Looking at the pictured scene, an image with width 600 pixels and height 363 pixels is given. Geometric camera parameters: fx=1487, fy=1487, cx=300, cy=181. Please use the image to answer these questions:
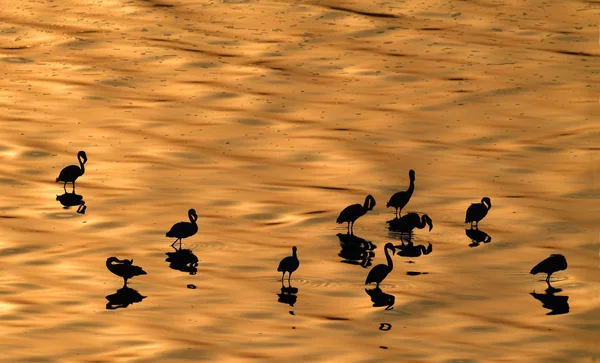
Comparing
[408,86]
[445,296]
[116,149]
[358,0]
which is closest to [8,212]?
[116,149]

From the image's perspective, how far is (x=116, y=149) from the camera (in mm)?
41094

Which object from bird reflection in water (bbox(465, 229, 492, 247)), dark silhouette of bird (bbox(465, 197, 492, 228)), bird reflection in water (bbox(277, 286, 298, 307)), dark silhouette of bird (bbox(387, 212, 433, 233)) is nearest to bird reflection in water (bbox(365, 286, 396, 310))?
bird reflection in water (bbox(277, 286, 298, 307))

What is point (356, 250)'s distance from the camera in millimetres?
32781

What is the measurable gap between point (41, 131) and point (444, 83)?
13.1m

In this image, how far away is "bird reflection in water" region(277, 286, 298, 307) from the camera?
2919 centimetres

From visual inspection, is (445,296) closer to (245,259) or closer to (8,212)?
(245,259)

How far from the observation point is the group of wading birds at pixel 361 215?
29859 millimetres

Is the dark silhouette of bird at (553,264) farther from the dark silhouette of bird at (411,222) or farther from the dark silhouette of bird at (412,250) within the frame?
the dark silhouette of bird at (411,222)

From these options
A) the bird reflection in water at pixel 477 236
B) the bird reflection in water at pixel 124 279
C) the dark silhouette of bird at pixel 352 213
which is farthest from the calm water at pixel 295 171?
the dark silhouette of bird at pixel 352 213

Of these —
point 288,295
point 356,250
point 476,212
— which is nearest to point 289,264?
point 288,295

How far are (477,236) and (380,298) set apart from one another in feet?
16.7

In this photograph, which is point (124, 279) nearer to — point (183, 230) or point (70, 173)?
point (183, 230)

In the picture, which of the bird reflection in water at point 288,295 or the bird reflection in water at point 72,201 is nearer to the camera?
the bird reflection in water at point 288,295

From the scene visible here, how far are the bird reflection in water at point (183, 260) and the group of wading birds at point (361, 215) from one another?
14.5 inches
